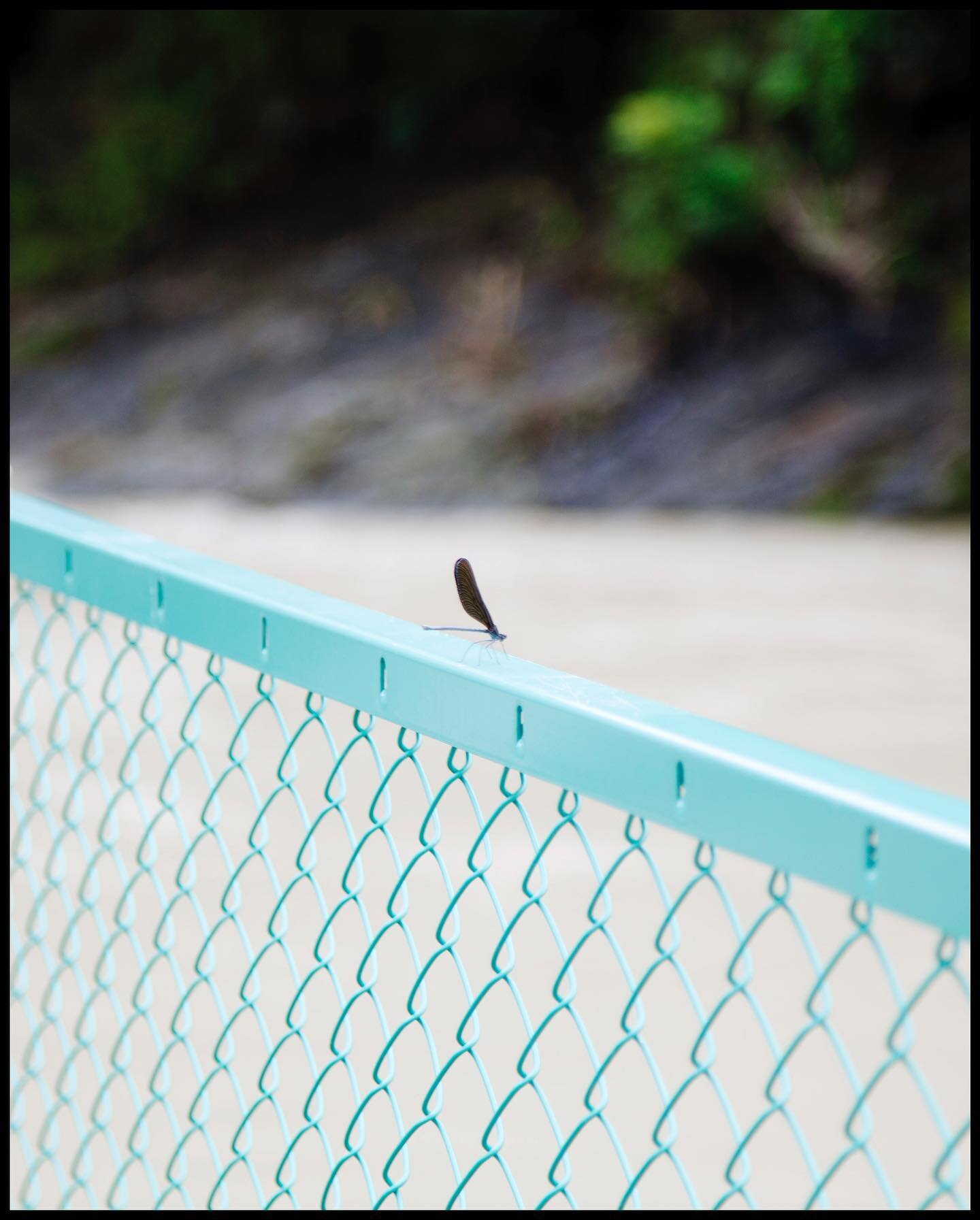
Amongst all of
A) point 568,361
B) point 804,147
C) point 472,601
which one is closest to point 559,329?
point 568,361

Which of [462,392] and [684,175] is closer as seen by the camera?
[684,175]

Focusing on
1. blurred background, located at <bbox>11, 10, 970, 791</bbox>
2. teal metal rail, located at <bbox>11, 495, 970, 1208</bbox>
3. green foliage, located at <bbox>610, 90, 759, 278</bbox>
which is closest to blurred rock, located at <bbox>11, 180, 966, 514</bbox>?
blurred background, located at <bbox>11, 10, 970, 791</bbox>

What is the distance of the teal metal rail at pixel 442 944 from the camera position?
3.36 feet

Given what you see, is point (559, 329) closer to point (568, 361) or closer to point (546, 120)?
point (568, 361)

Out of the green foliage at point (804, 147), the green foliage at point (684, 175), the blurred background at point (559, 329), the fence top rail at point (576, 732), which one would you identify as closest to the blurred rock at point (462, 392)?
the blurred background at point (559, 329)

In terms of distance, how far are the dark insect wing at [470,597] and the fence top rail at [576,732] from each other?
0.05 metres

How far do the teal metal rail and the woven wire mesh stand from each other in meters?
0.01

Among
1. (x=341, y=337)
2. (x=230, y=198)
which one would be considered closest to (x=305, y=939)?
(x=341, y=337)

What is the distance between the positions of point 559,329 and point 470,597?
36.1 feet

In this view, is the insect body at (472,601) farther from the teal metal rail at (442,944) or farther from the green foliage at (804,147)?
the green foliage at (804,147)

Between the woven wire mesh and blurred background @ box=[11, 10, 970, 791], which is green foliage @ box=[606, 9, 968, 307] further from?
the woven wire mesh

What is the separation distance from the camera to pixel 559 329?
475 inches

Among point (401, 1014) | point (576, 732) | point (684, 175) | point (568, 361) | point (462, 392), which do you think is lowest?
point (401, 1014)

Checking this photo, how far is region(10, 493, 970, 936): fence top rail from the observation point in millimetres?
899
